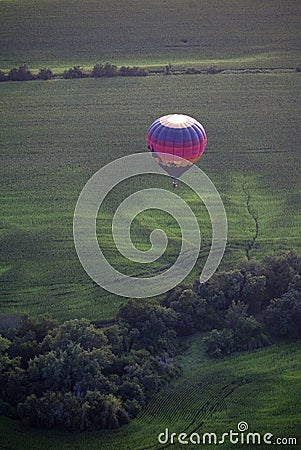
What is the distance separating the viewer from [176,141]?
41219 mm

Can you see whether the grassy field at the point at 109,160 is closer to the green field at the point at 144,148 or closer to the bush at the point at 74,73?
the green field at the point at 144,148

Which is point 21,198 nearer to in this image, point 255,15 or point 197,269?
point 197,269

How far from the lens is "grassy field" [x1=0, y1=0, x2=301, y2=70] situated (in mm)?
64375

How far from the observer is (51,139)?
174ft

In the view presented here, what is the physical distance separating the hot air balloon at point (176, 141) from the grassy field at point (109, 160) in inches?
142

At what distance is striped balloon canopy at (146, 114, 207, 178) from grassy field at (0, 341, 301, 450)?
10413 millimetres

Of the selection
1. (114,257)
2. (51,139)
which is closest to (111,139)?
(51,139)

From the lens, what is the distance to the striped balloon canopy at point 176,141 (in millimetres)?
41344

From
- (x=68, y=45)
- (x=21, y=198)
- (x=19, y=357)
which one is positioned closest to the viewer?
(x=19, y=357)

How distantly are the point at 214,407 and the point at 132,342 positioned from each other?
14.5ft

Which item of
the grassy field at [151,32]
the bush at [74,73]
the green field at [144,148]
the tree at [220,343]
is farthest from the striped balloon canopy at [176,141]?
the grassy field at [151,32]

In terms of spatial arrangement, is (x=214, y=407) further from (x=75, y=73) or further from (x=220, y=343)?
(x=75, y=73)

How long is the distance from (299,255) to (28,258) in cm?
1260

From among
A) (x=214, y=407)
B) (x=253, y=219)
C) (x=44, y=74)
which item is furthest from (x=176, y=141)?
(x=44, y=74)
